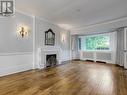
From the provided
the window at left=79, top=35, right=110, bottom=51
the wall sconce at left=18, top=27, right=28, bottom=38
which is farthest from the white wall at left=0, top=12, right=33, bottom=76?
the window at left=79, top=35, right=110, bottom=51

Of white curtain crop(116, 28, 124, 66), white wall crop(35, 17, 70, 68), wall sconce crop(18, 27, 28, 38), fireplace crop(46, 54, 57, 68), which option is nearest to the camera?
wall sconce crop(18, 27, 28, 38)

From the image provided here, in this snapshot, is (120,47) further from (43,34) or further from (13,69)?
(13,69)

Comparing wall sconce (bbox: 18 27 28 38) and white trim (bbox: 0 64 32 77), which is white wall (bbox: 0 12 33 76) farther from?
wall sconce (bbox: 18 27 28 38)

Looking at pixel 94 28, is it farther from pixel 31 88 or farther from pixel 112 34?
pixel 31 88

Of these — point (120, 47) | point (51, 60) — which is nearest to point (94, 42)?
point (120, 47)

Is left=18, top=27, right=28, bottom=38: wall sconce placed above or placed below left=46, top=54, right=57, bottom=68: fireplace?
above

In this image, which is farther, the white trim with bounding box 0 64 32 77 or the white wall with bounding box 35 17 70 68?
the white wall with bounding box 35 17 70 68

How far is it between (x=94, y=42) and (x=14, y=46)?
240 inches

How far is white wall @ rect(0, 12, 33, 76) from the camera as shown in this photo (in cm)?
440

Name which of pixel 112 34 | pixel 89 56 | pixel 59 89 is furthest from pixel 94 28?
pixel 59 89

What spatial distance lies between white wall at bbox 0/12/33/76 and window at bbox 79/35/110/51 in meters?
5.13

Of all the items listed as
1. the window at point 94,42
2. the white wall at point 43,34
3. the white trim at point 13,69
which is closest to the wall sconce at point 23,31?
the white wall at point 43,34

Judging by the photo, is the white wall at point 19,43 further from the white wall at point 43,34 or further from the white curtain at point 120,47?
the white curtain at point 120,47

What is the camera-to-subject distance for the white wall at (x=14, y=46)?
440 centimetres
